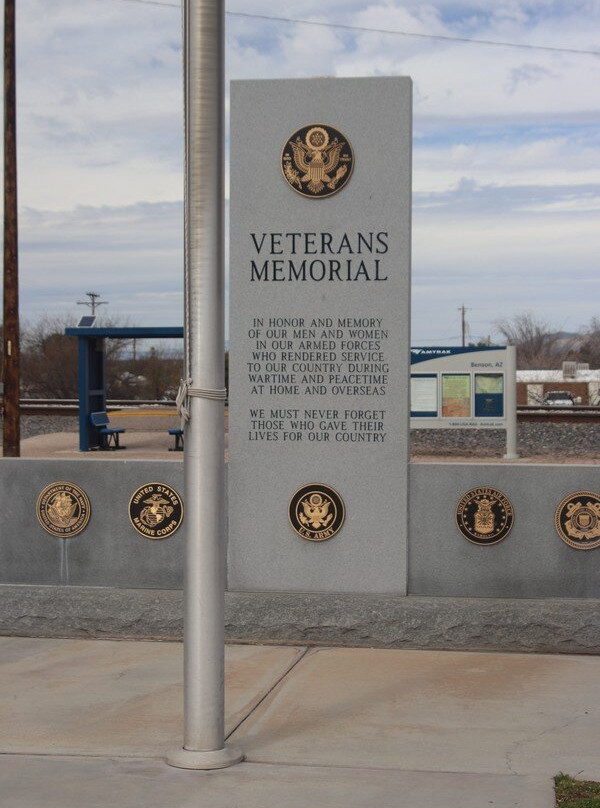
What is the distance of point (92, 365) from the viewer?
77.0 ft

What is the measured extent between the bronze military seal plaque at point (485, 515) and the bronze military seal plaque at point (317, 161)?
2.34 m

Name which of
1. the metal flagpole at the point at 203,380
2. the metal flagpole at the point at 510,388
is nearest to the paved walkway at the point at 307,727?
the metal flagpole at the point at 203,380

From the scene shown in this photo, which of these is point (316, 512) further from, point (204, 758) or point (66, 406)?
point (66, 406)

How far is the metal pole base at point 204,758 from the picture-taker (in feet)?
17.0

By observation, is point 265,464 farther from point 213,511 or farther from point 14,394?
point 14,394

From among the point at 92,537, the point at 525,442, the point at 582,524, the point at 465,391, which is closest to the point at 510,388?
the point at 465,391

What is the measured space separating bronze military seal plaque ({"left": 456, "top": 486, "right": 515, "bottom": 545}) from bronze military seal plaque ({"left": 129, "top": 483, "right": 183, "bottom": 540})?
2.03m

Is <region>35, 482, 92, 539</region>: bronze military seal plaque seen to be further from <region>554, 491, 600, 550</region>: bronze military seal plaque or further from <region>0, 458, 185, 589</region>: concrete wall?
<region>554, 491, 600, 550</region>: bronze military seal plaque

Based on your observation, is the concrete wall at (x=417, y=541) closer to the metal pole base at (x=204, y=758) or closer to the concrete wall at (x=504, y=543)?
the concrete wall at (x=504, y=543)

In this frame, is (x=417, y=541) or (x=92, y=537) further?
(x=92, y=537)

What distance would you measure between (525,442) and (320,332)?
16270 millimetres

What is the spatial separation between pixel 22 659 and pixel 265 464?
6.81 ft

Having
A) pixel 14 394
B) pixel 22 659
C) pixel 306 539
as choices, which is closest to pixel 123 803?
pixel 22 659

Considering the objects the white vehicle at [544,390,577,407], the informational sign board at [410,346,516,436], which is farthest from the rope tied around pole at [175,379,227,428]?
the white vehicle at [544,390,577,407]
